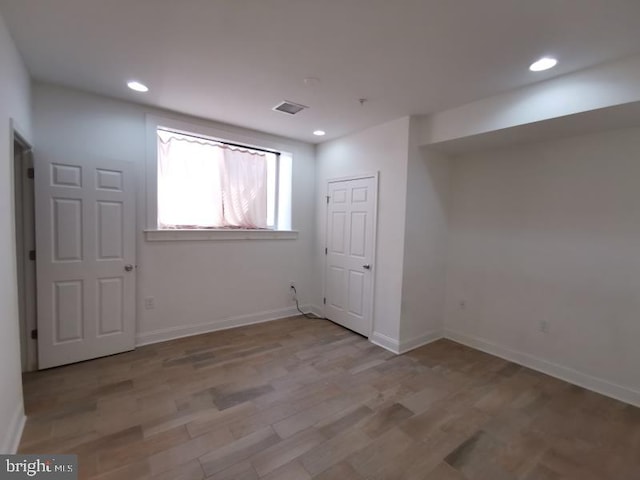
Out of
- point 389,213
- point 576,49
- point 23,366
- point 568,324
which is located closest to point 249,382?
point 23,366

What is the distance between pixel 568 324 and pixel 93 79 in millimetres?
4963

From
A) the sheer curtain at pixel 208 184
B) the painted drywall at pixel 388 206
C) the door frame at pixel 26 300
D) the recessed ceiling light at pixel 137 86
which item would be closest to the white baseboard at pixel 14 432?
the door frame at pixel 26 300

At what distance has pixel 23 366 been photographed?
2688 mm

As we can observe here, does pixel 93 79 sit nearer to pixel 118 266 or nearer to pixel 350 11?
pixel 118 266

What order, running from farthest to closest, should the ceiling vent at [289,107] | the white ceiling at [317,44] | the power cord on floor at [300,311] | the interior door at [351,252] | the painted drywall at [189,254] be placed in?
1. the power cord on floor at [300,311]
2. the interior door at [351,252]
3. the ceiling vent at [289,107]
4. the painted drywall at [189,254]
5. the white ceiling at [317,44]

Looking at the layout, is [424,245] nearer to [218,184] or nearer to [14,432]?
[218,184]

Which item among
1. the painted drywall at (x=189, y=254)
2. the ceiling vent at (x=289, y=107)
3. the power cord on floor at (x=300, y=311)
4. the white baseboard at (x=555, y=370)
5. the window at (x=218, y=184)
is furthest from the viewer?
the power cord on floor at (x=300, y=311)

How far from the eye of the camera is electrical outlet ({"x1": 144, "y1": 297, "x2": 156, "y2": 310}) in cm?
332

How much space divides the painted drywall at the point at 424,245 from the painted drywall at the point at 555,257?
0.17 metres

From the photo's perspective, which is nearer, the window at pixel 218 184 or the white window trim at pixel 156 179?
the white window trim at pixel 156 179

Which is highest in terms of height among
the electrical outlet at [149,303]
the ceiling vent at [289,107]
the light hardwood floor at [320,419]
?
the ceiling vent at [289,107]

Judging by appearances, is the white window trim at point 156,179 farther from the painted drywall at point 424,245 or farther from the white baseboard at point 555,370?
the white baseboard at point 555,370

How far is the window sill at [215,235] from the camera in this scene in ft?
10.9

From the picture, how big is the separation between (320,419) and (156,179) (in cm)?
293
